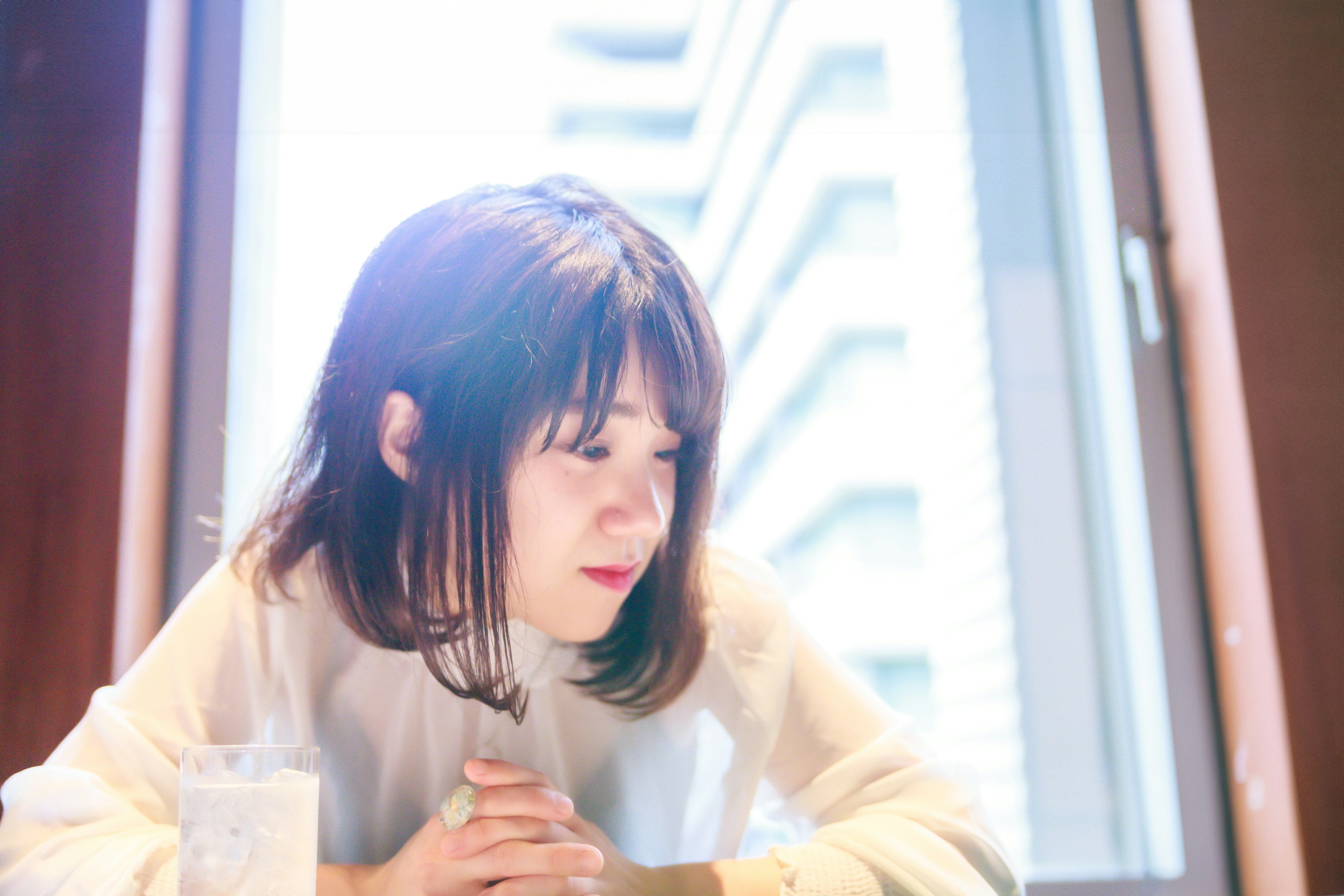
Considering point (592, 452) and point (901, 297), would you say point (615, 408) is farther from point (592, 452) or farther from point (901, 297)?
point (901, 297)

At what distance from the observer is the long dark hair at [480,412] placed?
2.79 ft

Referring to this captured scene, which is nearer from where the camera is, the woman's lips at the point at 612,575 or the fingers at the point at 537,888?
the fingers at the point at 537,888

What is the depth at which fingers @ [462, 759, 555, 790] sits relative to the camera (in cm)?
79

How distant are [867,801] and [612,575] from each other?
357 mm

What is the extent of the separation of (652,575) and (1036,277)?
2.92ft

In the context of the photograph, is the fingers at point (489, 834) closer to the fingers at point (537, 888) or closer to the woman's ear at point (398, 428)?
the fingers at point (537, 888)

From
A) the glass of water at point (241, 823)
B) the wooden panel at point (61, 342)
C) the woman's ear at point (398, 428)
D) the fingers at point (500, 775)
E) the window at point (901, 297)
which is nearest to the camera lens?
the glass of water at point (241, 823)

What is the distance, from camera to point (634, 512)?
869 millimetres

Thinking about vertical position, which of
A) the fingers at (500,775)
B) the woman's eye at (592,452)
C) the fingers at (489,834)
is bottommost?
the fingers at (489,834)

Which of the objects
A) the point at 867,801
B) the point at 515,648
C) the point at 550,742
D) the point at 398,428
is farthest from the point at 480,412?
the point at 867,801

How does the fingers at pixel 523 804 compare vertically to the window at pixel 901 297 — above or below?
below

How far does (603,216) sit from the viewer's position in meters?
0.95

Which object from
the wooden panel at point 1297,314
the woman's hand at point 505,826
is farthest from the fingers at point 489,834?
the wooden panel at point 1297,314

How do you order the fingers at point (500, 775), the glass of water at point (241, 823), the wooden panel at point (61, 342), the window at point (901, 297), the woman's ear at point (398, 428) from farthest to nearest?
1. the window at point (901, 297)
2. the wooden panel at point (61, 342)
3. the woman's ear at point (398, 428)
4. the fingers at point (500, 775)
5. the glass of water at point (241, 823)
